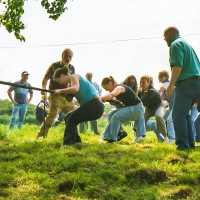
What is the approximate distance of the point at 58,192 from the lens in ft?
14.8

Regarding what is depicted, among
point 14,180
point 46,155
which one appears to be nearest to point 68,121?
point 46,155

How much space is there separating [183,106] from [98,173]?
2055 millimetres

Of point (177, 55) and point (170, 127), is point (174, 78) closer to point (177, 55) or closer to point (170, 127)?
point (177, 55)

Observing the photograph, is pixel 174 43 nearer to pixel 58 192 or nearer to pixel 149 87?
pixel 149 87

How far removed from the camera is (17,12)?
9.70 meters

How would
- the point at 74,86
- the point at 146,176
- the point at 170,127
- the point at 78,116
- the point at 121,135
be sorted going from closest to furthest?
the point at 146,176 < the point at 74,86 < the point at 78,116 < the point at 121,135 < the point at 170,127

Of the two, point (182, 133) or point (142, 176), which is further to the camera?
point (182, 133)

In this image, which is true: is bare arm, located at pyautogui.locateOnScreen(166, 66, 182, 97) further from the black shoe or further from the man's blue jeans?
the man's blue jeans

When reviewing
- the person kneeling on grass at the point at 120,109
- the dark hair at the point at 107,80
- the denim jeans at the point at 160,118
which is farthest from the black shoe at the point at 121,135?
the dark hair at the point at 107,80

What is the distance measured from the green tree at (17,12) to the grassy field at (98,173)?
3.59 m

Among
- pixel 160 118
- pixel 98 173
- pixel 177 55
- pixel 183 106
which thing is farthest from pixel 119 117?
pixel 98 173

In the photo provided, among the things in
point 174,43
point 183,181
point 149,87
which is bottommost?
point 183,181

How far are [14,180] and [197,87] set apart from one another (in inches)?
124

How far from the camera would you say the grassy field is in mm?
4387
